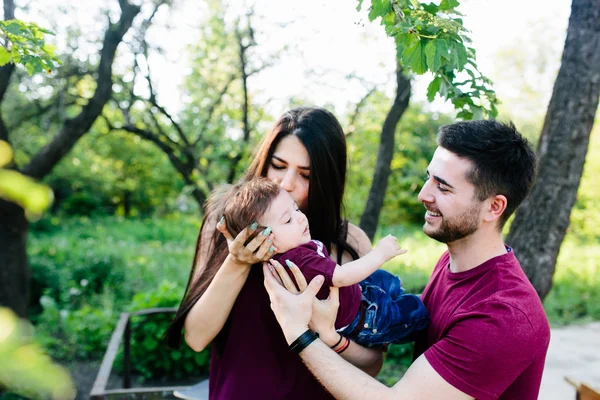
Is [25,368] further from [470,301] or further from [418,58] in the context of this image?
[418,58]

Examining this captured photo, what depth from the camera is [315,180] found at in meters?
2.24

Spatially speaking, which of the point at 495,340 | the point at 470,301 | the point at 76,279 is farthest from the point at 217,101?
the point at 495,340

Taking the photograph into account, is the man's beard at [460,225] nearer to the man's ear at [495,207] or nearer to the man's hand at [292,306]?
the man's ear at [495,207]

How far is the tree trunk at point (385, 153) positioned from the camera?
5.30 m

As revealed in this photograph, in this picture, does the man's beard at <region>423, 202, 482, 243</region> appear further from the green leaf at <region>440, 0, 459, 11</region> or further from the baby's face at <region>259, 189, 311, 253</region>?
the green leaf at <region>440, 0, 459, 11</region>

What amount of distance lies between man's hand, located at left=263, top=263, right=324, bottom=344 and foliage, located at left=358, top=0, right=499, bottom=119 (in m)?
0.81

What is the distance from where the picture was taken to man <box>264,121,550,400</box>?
1511mm

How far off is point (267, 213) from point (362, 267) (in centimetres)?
36

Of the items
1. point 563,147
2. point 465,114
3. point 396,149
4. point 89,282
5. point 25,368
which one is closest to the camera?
point 25,368

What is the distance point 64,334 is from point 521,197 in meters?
6.01

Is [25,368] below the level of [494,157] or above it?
below

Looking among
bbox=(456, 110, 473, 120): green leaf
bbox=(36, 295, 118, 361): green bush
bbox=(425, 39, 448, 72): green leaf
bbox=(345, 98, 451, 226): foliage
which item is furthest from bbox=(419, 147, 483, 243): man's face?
bbox=(36, 295, 118, 361): green bush

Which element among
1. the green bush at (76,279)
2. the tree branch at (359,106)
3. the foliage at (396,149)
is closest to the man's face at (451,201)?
the foliage at (396,149)

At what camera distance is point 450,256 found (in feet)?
6.32
